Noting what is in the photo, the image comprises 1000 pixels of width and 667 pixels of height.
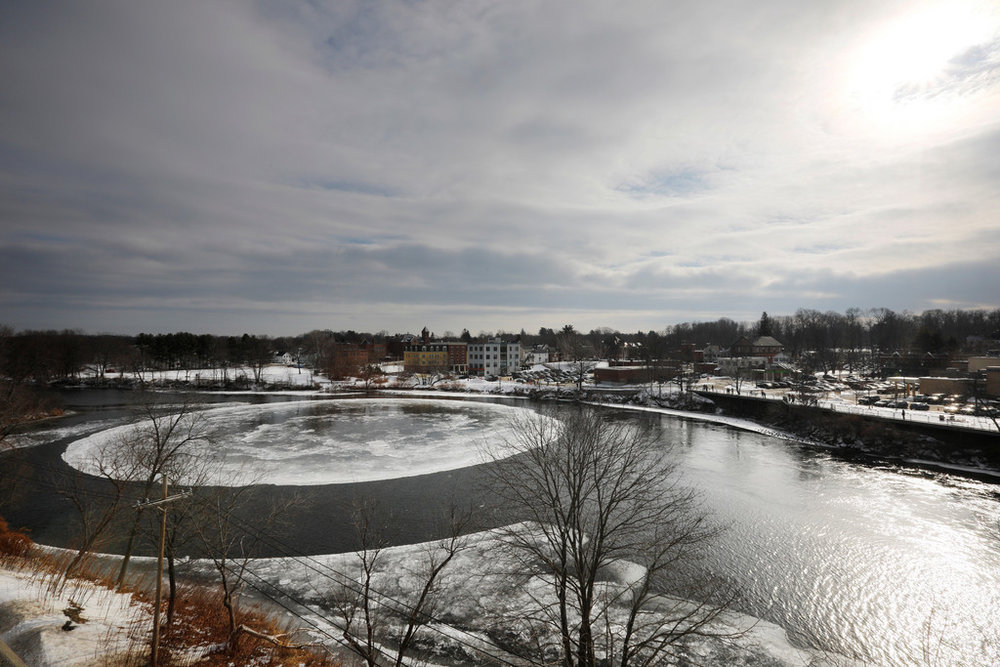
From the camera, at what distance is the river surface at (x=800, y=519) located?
40.2 ft

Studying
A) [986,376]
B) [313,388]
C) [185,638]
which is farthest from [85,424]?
[986,376]

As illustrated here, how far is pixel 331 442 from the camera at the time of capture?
104ft

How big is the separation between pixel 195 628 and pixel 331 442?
21.9 m

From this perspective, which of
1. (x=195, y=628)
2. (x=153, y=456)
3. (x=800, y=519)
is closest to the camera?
(x=195, y=628)

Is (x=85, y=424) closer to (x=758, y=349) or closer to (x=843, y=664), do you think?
(x=843, y=664)

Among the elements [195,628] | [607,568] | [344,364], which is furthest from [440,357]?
[195,628]

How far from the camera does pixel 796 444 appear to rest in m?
34.3

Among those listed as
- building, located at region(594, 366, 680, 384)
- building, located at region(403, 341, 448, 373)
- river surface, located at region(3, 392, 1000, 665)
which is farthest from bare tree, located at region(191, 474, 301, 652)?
building, located at region(403, 341, 448, 373)

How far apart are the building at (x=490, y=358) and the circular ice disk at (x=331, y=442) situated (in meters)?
39.8

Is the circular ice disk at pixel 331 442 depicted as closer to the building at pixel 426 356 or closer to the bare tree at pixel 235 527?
the bare tree at pixel 235 527

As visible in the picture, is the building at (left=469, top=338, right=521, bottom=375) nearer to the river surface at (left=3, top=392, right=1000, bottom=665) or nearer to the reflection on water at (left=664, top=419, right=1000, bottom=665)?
the river surface at (left=3, top=392, right=1000, bottom=665)

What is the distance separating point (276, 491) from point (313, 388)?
51.9 metres

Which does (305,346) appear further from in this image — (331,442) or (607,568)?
(607,568)

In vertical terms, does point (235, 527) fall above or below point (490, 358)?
below
